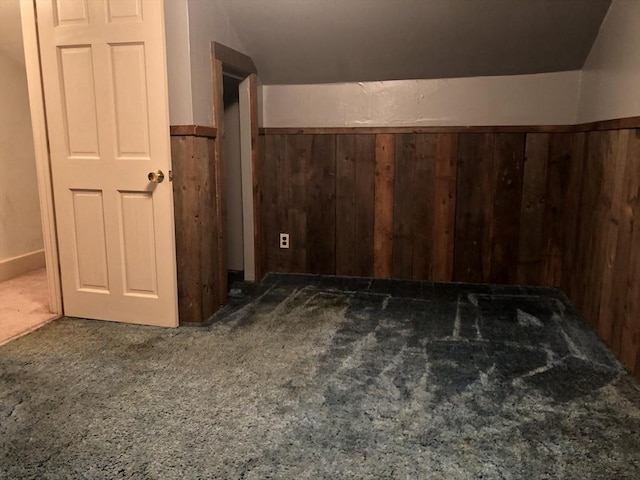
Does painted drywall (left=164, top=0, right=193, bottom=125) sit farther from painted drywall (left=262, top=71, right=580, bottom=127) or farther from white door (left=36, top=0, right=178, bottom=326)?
painted drywall (left=262, top=71, right=580, bottom=127)

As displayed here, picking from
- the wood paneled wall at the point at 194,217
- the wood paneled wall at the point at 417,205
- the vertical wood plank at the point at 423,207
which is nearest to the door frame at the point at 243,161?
the wood paneled wall at the point at 194,217

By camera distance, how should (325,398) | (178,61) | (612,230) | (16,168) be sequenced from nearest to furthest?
(325,398), (612,230), (178,61), (16,168)

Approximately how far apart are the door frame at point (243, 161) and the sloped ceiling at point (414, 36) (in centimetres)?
19

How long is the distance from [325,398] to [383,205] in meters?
2.04

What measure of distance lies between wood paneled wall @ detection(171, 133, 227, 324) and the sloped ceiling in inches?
37.2

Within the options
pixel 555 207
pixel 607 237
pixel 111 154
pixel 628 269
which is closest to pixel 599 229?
pixel 607 237

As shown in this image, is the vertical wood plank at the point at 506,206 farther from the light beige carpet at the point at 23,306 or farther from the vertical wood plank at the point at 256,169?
the light beige carpet at the point at 23,306

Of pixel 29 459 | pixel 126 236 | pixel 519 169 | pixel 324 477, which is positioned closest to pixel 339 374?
pixel 324 477

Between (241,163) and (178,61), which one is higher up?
(178,61)

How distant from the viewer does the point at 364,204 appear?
3932 millimetres

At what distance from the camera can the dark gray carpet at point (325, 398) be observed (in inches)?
68.2

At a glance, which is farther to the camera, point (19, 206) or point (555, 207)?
point (19, 206)

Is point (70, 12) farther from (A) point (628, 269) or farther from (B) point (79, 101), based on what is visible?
(A) point (628, 269)

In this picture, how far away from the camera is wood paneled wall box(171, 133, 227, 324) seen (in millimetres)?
2855
